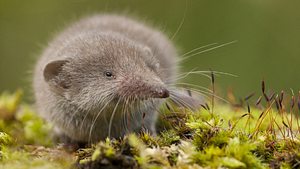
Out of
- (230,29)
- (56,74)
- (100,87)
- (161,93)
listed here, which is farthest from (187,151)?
(230,29)

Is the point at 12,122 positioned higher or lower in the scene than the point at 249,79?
lower

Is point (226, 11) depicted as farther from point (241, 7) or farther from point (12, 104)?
point (12, 104)

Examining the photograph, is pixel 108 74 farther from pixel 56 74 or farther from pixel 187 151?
pixel 187 151

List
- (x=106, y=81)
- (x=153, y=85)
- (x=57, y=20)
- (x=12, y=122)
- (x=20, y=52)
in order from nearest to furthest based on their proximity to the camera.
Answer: (x=153, y=85)
(x=106, y=81)
(x=12, y=122)
(x=57, y=20)
(x=20, y=52)

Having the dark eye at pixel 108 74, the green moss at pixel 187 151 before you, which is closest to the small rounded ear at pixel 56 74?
the dark eye at pixel 108 74

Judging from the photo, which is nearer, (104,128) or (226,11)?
(104,128)

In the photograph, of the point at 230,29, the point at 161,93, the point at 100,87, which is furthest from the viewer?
the point at 230,29

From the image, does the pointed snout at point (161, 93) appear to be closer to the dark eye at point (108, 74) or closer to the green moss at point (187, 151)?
the green moss at point (187, 151)

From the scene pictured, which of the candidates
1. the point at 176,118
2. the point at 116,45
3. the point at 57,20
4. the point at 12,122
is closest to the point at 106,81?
the point at 116,45
